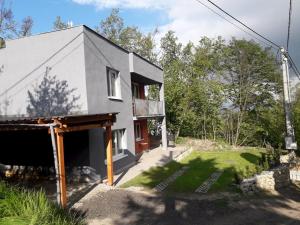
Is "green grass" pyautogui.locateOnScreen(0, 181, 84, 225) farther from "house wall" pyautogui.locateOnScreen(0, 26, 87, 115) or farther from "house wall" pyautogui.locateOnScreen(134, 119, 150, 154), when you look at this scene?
"house wall" pyautogui.locateOnScreen(134, 119, 150, 154)

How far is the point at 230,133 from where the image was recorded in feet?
A: 115

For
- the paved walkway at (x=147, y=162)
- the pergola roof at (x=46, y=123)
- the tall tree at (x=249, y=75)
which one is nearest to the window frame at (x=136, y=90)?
the paved walkway at (x=147, y=162)

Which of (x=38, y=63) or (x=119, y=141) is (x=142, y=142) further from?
(x=38, y=63)

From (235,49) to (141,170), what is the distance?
97.1 feet

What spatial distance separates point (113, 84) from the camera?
18.5 meters

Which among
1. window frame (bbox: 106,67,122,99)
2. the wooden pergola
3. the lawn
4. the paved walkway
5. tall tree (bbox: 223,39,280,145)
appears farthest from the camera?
tall tree (bbox: 223,39,280,145)

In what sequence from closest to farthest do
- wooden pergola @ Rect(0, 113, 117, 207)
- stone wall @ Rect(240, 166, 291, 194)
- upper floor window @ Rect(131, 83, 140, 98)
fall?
wooden pergola @ Rect(0, 113, 117, 207)
stone wall @ Rect(240, 166, 291, 194)
upper floor window @ Rect(131, 83, 140, 98)

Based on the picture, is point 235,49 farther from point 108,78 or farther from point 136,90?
point 108,78

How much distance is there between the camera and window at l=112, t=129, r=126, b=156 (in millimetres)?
18234

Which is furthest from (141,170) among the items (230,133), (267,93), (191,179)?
(267,93)

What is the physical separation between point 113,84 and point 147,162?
502 cm

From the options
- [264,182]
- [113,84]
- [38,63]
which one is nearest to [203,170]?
[264,182]

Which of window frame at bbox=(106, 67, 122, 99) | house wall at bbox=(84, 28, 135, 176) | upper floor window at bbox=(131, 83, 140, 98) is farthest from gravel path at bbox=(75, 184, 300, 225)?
upper floor window at bbox=(131, 83, 140, 98)

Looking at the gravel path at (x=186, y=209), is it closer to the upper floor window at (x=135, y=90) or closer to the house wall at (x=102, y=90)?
the house wall at (x=102, y=90)
